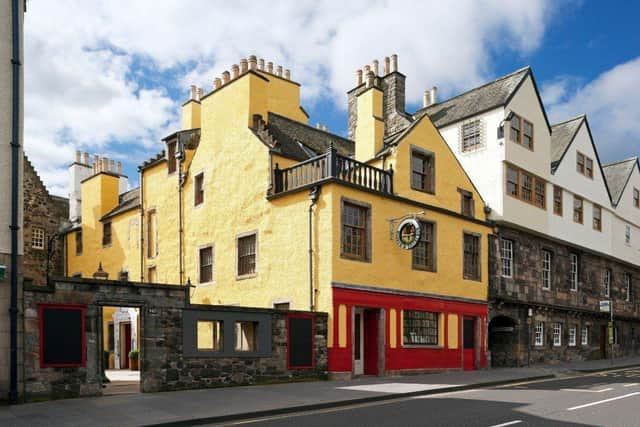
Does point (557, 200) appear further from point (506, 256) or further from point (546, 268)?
point (506, 256)

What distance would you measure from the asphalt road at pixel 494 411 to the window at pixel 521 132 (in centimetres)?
1453

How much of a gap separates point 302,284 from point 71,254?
20244 millimetres

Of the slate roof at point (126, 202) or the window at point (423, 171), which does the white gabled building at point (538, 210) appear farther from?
the slate roof at point (126, 202)

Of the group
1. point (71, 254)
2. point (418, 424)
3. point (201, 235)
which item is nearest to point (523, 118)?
point (201, 235)

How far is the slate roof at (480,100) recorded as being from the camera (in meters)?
28.6

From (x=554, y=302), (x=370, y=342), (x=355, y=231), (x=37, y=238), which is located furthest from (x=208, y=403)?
(x=37, y=238)

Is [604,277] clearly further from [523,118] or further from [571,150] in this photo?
[523,118]

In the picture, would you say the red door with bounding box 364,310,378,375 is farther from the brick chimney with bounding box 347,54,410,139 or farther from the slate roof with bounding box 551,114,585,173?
the slate roof with bounding box 551,114,585,173

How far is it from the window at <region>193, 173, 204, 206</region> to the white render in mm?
12142

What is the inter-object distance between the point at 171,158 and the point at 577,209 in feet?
71.4

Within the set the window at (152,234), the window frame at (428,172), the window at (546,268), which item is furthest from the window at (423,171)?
the window at (152,234)

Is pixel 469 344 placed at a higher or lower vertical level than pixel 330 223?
lower

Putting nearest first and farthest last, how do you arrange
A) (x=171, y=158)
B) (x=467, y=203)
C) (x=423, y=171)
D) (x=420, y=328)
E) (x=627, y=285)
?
(x=420, y=328) → (x=423, y=171) → (x=467, y=203) → (x=171, y=158) → (x=627, y=285)

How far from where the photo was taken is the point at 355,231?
2131cm
